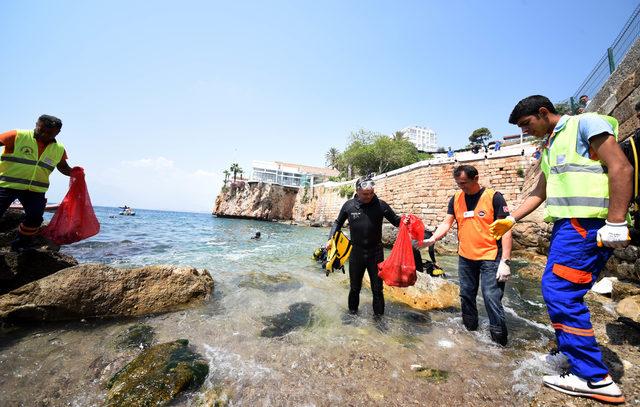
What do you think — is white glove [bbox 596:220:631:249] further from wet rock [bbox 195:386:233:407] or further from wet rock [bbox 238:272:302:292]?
wet rock [bbox 238:272:302:292]

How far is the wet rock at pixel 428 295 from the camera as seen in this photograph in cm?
456

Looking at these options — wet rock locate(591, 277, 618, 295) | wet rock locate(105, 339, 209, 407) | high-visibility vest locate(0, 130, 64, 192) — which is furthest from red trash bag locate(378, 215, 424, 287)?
high-visibility vest locate(0, 130, 64, 192)

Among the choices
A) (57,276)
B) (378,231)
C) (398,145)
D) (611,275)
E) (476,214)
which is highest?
(398,145)

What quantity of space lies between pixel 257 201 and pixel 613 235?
4897cm

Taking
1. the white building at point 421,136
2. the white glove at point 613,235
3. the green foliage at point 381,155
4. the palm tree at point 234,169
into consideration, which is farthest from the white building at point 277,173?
the white glove at point 613,235

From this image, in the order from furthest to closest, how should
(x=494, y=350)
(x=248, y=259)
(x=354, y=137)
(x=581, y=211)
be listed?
(x=354, y=137) → (x=248, y=259) → (x=494, y=350) → (x=581, y=211)

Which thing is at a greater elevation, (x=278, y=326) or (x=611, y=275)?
(x=611, y=275)

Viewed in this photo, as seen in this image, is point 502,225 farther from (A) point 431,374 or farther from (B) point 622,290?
(B) point 622,290

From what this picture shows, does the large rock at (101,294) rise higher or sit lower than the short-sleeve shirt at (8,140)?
lower

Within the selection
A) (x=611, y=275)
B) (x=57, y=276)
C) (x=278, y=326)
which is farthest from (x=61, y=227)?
(x=611, y=275)

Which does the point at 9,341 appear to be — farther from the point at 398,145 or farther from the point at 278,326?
the point at 398,145

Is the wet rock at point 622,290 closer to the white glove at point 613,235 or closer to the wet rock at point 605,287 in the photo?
the wet rock at point 605,287

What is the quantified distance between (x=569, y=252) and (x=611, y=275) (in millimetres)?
5157

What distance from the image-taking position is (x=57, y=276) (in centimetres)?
368
